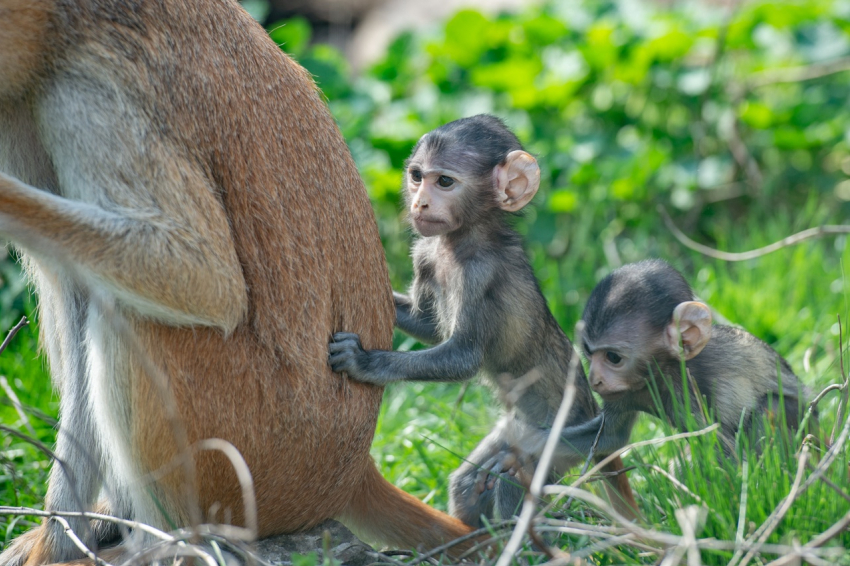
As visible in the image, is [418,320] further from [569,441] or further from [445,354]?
[569,441]

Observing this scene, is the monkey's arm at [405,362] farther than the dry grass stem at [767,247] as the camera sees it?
No

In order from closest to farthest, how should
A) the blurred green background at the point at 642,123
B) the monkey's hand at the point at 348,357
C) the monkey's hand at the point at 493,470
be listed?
the monkey's hand at the point at 348,357 → the monkey's hand at the point at 493,470 → the blurred green background at the point at 642,123

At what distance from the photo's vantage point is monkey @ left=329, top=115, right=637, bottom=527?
4.16 metres

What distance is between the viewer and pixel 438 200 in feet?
14.0

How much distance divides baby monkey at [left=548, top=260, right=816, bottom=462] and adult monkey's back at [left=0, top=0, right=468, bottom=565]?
969 mm

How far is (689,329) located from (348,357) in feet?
4.74

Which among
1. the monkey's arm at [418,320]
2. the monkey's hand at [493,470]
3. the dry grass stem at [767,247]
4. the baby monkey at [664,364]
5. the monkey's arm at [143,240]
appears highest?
the monkey's arm at [143,240]

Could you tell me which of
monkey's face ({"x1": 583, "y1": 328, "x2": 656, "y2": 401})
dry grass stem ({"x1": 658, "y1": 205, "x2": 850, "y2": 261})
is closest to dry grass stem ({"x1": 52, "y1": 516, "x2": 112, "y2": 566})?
monkey's face ({"x1": 583, "y1": 328, "x2": 656, "y2": 401})

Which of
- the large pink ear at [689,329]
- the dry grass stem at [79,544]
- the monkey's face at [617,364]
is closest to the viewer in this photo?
the dry grass stem at [79,544]

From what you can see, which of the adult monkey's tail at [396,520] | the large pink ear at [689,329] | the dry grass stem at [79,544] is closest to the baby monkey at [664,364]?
the large pink ear at [689,329]

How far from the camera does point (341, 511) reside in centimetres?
411

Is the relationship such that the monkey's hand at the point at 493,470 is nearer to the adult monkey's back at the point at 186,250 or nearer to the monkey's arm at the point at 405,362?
the monkey's arm at the point at 405,362

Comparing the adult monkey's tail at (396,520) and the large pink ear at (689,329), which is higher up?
the large pink ear at (689,329)

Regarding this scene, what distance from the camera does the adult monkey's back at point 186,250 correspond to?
3.40 meters
